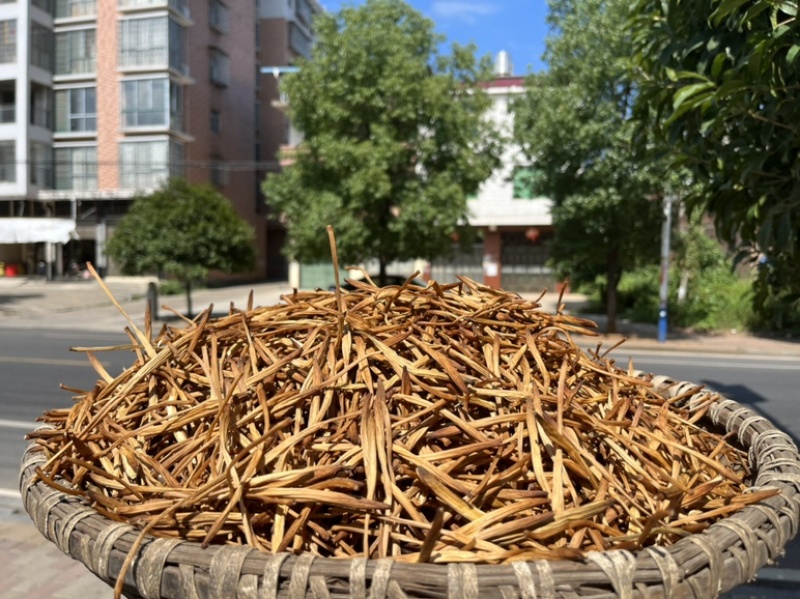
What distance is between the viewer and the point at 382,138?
13.2m

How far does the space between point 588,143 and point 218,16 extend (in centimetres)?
2763

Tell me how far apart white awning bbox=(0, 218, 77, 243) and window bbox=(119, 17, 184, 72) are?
8030 millimetres

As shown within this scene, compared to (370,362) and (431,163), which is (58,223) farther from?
(370,362)

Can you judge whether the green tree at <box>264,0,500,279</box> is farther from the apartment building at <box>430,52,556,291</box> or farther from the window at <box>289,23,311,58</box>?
the window at <box>289,23,311,58</box>

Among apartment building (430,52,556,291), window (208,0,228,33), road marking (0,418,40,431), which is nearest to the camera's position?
road marking (0,418,40,431)

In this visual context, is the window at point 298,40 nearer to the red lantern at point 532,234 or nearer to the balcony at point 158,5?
the balcony at point 158,5

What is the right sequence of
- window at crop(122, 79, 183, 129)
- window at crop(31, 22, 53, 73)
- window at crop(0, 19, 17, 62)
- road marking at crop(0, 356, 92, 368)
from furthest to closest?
window at crop(31, 22, 53, 73) < window at crop(0, 19, 17, 62) < window at crop(122, 79, 183, 129) < road marking at crop(0, 356, 92, 368)

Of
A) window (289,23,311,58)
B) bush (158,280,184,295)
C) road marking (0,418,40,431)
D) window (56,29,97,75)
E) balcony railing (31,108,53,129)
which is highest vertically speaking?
window (289,23,311,58)

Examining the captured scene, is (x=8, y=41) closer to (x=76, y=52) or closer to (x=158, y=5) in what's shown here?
(x=76, y=52)

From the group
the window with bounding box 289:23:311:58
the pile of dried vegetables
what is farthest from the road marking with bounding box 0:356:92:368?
the window with bounding box 289:23:311:58

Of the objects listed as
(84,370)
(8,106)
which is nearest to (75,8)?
(8,106)

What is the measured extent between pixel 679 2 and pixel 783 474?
6.85 ft

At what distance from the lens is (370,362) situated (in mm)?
1176

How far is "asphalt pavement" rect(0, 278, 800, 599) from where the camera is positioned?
340cm
